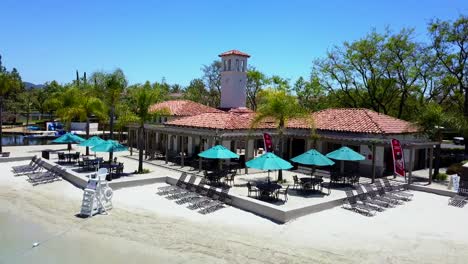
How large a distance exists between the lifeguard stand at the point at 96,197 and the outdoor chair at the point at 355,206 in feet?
35.4

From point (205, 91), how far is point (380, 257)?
6136 centimetres

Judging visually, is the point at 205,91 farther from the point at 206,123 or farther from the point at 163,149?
the point at 206,123

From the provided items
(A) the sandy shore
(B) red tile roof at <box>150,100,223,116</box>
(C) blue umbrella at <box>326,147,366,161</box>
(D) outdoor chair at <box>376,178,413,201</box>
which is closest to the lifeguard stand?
(A) the sandy shore

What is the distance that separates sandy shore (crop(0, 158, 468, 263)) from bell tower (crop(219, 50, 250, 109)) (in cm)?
2138

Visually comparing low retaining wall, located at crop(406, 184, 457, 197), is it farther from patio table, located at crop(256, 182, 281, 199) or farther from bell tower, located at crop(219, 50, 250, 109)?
bell tower, located at crop(219, 50, 250, 109)

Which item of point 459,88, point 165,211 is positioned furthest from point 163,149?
point 459,88

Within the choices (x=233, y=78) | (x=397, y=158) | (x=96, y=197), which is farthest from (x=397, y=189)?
(x=233, y=78)

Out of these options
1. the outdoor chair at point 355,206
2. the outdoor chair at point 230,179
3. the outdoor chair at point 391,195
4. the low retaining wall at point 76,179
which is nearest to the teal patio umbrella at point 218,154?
the outdoor chair at point 230,179

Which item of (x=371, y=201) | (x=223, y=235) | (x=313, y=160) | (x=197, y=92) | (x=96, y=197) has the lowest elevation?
(x=223, y=235)

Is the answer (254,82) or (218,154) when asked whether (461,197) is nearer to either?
(218,154)

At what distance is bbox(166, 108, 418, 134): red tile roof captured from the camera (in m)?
26.6

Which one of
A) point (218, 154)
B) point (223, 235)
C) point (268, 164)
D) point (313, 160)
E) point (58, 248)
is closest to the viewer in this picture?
point (58, 248)

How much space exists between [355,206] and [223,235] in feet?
24.2

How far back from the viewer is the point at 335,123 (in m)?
28.4
